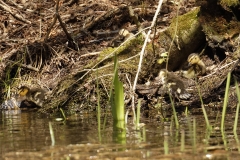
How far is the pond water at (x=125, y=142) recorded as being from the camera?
3203mm

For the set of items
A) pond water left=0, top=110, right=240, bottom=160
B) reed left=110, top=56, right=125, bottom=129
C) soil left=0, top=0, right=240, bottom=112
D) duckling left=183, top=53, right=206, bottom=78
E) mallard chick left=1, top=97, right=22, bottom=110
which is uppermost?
soil left=0, top=0, right=240, bottom=112

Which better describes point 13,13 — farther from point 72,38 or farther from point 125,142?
point 125,142

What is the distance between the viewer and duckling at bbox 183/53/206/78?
7137mm

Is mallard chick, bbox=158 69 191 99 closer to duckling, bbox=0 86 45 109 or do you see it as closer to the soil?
the soil

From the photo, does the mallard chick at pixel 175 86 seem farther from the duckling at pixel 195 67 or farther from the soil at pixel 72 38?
the soil at pixel 72 38

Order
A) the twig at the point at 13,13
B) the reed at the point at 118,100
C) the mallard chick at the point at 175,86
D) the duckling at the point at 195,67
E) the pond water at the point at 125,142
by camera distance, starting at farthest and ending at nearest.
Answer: the twig at the point at 13,13 < the duckling at the point at 195,67 < the mallard chick at the point at 175,86 < the reed at the point at 118,100 < the pond water at the point at 125,142

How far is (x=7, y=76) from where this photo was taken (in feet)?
27.9

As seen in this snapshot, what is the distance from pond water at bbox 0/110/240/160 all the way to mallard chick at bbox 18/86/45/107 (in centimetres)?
246

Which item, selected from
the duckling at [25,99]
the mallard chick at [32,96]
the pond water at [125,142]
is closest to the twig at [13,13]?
the duckling at [25,99]

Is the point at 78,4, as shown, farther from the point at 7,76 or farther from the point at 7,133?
the point at 7,133

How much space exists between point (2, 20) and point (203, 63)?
15.2 feet

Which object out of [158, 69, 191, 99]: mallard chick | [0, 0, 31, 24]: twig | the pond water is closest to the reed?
the pond water

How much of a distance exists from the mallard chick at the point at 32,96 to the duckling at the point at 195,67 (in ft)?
6.68

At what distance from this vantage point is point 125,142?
3617 mm
